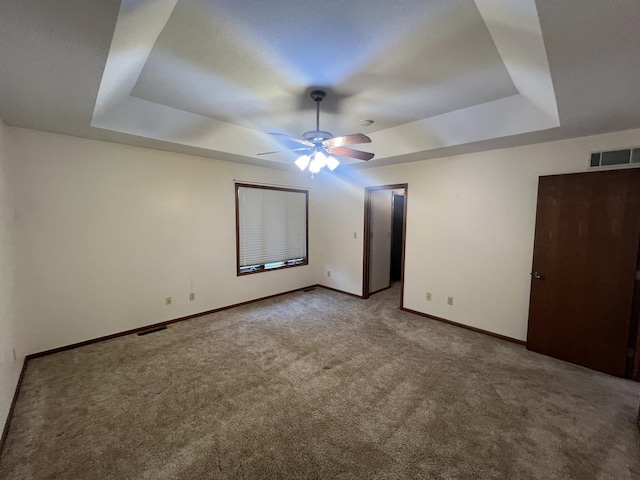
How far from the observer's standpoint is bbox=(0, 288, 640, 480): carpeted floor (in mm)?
1567

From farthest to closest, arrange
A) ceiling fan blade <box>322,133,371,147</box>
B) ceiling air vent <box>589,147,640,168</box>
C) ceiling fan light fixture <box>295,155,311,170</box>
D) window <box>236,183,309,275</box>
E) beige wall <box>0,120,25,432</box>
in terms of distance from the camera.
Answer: window <box>236,183,309,275</box> → ceiling fan light fixture <box>295,155,311,170</box> → ceiling air vent <box>589,147,640,168</box> → ceiling fan blade <box>322,133,371,147</box> → beige wall <box>0,120,25,432</box>

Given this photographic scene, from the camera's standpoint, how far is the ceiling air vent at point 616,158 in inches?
95.9

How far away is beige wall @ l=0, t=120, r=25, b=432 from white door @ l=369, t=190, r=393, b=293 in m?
4.42

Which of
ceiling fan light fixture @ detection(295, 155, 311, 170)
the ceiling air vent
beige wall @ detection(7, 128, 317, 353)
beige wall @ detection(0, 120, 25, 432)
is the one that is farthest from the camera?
ceiling fan light fixture @ detection(295, 155, 311, 170)

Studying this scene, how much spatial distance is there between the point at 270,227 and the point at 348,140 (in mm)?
2654

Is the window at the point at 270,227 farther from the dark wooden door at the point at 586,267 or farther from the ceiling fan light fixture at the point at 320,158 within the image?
the dark wooden door at the point at 586,267

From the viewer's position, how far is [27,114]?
2.22 metres

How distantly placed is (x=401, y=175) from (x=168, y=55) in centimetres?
331

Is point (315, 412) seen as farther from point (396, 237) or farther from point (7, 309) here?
point (396, 237)

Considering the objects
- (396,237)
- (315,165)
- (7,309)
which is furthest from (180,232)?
(396,237)

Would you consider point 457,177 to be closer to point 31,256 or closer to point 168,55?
point 168,55

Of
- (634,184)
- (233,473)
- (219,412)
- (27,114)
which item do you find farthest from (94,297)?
(634,184)

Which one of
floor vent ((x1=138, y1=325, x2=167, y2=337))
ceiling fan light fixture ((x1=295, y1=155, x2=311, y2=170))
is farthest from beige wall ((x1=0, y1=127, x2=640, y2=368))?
ceiling fan light fixture ((x1=295, y1=155, x2=311, y2=170))

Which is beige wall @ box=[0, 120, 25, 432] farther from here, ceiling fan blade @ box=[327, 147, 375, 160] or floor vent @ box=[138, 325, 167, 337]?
ceiling fan blade @ box=[327, 147, 375, 160]
